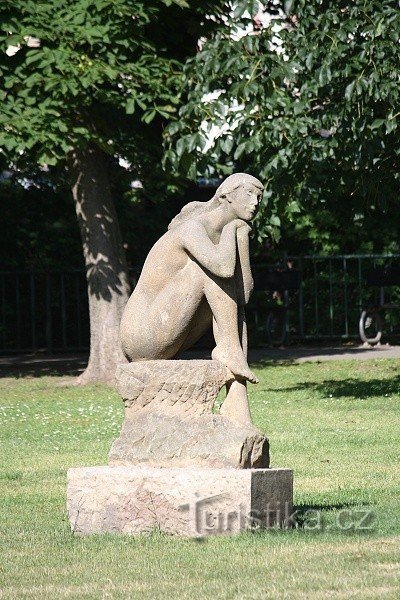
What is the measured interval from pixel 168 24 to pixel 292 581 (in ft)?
42.3

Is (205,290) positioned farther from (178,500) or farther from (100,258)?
(100,258)

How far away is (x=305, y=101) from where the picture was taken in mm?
13664

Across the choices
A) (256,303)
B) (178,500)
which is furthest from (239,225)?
(256,303)

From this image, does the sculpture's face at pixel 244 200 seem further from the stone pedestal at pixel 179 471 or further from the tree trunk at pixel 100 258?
the tree trunk at pixel 100 258

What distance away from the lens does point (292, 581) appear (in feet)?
20.4

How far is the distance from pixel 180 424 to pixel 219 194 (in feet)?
4.78

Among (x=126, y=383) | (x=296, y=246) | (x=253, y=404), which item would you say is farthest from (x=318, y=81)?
(x=296, y=246)

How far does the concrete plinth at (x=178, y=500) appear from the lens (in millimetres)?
7281

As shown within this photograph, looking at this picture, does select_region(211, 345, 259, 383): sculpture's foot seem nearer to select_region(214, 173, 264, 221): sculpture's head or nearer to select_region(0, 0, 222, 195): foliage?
select_region(214, 173, 264, 221): sculpture's head

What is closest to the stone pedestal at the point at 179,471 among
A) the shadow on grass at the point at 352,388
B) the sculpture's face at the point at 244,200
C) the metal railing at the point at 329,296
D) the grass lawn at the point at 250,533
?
the grass lawn at the point at 250,533

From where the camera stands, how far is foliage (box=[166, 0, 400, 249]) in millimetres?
13102

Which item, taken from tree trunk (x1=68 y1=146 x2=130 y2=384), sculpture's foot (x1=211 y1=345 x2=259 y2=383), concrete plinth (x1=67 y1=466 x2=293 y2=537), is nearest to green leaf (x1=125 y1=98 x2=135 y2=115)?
tree trunk (x1=68 y1=146 x2=130 y2=384)

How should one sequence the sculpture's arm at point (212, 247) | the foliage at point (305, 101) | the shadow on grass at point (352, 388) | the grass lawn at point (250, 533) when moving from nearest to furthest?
the grass lawn at point (250, 533)
the sculpture's arm at point (212, 247)
the foliage at point (305, 101)
the shadow on grass at point (352, 388)

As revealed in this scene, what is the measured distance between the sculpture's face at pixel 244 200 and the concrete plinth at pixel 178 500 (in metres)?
1.63
